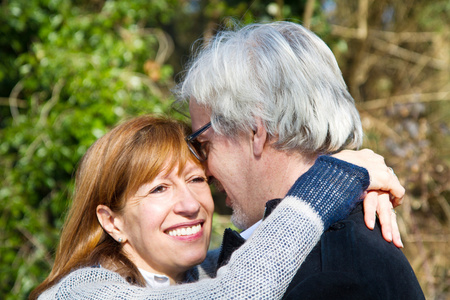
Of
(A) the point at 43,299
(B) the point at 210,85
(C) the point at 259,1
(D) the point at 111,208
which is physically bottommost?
(A) the point at 43,299

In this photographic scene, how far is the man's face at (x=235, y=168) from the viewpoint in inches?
74.7

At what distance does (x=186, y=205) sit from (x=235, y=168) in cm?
30

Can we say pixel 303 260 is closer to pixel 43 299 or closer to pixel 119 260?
pixel 119 260

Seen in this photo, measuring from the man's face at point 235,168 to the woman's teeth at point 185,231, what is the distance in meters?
0.20

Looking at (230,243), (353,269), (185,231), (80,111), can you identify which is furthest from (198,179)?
(80,111)

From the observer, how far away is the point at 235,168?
194cm

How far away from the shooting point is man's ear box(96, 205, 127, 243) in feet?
7.18

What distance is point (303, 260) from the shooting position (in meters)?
Result: 1.47

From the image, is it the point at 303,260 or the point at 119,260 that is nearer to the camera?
the point at 303,260

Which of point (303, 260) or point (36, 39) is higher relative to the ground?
point (303, 260)

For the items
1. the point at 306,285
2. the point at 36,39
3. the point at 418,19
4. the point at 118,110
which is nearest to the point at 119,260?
the point at 306,285

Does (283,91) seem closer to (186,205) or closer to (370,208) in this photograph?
(370,208)

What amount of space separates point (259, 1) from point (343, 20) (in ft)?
8.28

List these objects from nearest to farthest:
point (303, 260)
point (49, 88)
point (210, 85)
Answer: point (303, 260), point (210, 85), point (49, 88)
